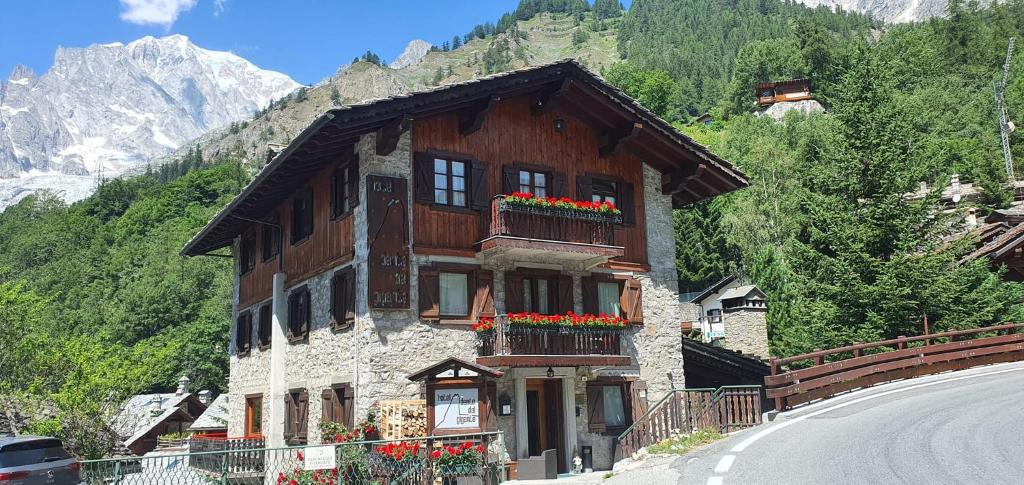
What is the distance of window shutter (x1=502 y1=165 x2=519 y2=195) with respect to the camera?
20688 millimetres

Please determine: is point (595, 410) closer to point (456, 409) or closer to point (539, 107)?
point (456, 409)

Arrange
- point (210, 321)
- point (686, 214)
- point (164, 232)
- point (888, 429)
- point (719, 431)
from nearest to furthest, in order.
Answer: point (888, 429), point (719, 431), point (686, 214), point (210, 321), point (164, 232)

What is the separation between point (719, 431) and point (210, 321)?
168 ft

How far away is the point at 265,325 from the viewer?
2538cm

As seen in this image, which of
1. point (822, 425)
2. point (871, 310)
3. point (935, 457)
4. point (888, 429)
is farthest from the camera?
point (871, 310)

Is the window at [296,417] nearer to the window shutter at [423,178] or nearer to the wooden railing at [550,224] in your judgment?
the window shutter at [423,178]

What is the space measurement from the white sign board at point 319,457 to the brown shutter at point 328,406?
6.42 m

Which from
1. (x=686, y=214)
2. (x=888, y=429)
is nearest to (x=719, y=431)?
(x=888, y=429)

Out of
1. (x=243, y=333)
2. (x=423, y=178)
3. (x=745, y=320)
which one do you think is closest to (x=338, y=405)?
(x=423, y=178)

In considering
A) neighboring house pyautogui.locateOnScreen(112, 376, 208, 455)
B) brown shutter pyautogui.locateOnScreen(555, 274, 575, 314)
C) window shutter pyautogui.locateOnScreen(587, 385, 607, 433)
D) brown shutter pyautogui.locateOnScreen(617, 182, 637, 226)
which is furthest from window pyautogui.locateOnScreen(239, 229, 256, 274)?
neighboring house pyautogui.locateOnScreen(112, 376, 208, 455)

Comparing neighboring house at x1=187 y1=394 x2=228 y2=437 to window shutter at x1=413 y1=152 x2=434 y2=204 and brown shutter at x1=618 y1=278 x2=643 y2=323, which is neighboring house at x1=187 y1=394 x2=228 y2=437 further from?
brown shutter at x1=618 y1=278 x2=643 y2=323

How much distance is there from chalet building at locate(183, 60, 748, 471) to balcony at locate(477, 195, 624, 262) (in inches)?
1.6

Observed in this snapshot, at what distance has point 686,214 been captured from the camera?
178ft

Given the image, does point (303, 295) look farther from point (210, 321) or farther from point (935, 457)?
point (210, 321)
